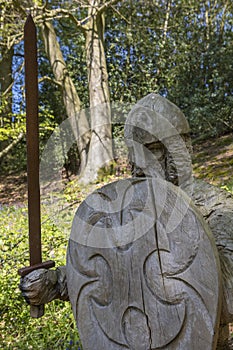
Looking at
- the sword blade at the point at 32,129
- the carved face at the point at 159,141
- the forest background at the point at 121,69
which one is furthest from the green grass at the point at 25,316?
the forest background at the point at 121,69

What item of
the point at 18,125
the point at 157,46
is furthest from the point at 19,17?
the point at 157,46

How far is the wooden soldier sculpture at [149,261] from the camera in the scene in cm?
134

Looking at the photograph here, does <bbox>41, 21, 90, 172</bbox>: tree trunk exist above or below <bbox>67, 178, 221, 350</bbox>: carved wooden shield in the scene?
above

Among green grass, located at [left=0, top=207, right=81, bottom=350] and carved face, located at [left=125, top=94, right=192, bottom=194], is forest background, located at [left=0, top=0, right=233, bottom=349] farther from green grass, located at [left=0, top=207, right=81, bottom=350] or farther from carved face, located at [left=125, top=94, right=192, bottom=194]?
carved face, located at [left=125, top=94, right=192, bottom=194]

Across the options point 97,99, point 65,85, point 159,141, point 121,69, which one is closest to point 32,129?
point 159,141

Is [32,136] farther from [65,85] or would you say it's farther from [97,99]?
[65,85]

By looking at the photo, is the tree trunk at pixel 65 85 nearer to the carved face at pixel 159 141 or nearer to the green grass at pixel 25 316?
the green grass at pixel 25 316

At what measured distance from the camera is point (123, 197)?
1.48m

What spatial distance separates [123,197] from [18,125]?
7.29m

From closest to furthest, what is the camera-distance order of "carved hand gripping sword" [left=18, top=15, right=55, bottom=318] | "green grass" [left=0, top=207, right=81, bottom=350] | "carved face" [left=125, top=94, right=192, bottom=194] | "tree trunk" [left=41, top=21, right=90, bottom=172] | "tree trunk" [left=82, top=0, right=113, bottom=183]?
"carved hand gripping sword" [left=18, top=15, right=55, bottom=318] < "carved face" [left=125, top=94, right=192, bottom=194] < "green grass" [left=0, top=207, right=81, bottom=350] < "tree trunk" [left=82, top=0, right=113, bottom=183] < "tree trunk" [left=41, top=21, right=90, bottom=172]

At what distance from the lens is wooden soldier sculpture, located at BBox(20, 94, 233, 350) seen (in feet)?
4.41

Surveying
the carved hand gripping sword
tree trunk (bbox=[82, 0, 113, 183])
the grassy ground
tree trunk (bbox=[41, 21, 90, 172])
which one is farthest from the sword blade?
tree trunk (bbox=[41, 21, 90, 172])

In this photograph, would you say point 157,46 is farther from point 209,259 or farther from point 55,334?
point 209,259

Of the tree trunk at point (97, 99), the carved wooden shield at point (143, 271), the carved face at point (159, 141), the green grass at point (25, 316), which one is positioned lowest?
the green grass at point (25, 316)
